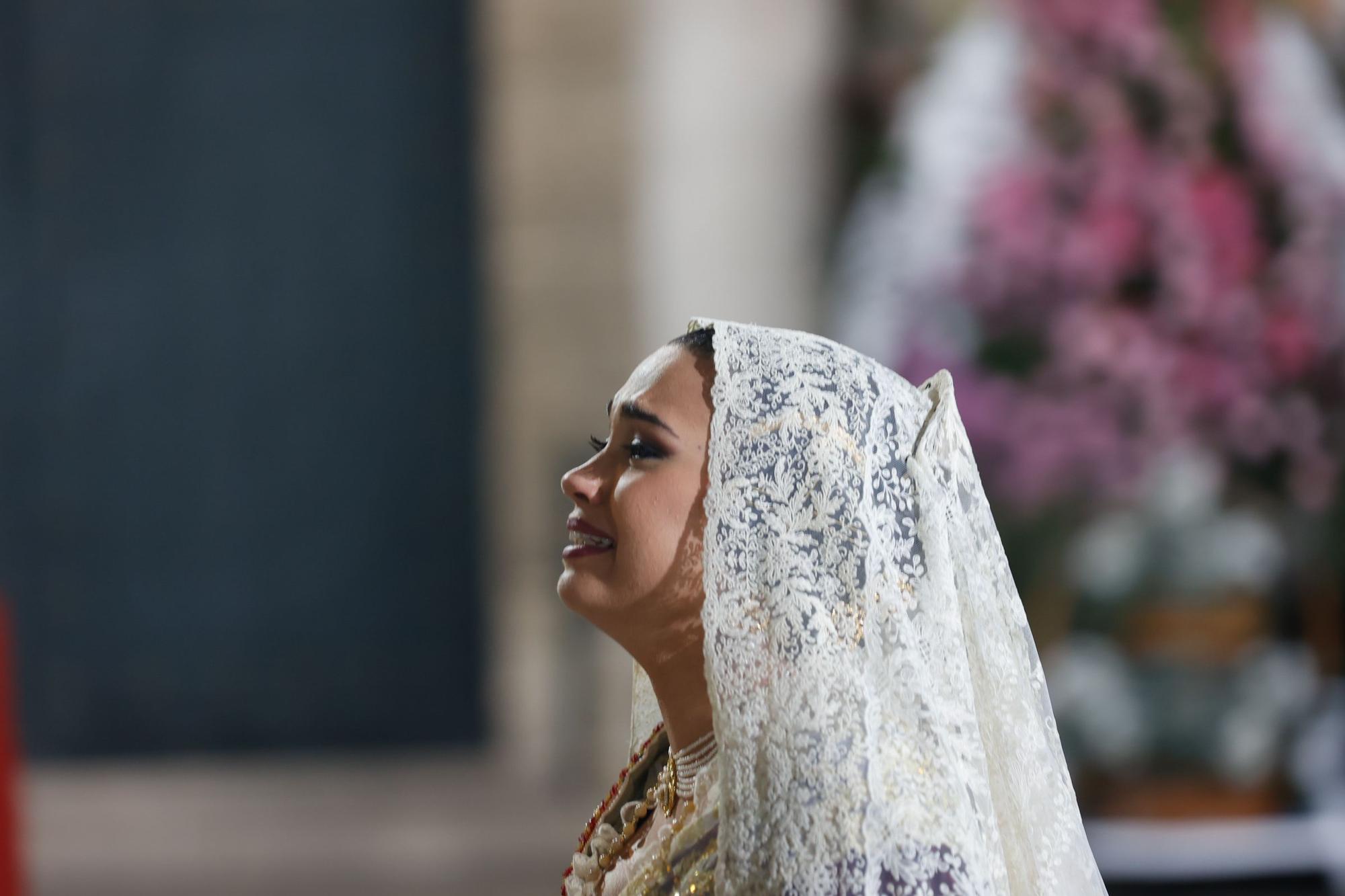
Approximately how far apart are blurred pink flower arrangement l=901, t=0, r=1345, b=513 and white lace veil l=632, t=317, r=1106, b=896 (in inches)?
98.0

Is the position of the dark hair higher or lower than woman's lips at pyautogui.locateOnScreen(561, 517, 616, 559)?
higher

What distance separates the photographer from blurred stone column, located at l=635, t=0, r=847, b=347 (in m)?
5.23

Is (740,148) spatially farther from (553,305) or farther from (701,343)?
(701,343)

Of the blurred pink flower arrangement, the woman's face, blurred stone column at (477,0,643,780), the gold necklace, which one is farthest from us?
blurred stone column at (477,0,643,780)

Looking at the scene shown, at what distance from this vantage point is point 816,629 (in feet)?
4.44

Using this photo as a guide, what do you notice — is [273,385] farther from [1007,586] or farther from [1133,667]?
[1007,586]

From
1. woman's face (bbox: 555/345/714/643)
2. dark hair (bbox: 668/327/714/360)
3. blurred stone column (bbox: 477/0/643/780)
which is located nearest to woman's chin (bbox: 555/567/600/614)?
woman's face (bbox: 555/345/714/643)

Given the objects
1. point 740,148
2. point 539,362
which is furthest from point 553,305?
point 740,148

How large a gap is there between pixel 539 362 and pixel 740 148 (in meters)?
0.96

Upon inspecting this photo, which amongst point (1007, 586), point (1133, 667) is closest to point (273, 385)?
point (1133, 667)

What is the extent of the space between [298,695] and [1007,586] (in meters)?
4.85

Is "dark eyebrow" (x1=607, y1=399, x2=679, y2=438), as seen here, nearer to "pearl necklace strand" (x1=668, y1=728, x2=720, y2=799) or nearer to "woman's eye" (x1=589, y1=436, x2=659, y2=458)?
"woman's eye" (x1=589, y1=436, x2=659, y2=458)

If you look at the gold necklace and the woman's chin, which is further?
the gold necklace

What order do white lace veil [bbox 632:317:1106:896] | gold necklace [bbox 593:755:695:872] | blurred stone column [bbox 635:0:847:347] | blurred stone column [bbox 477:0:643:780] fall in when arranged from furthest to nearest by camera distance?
blurred stone column [bbox 477:0:643:780], blurred stone column [bbox 635:0:847:347], gold necklace [bbox 593:755:695:872], white lace veil [bbox 632:317:1106:896]
